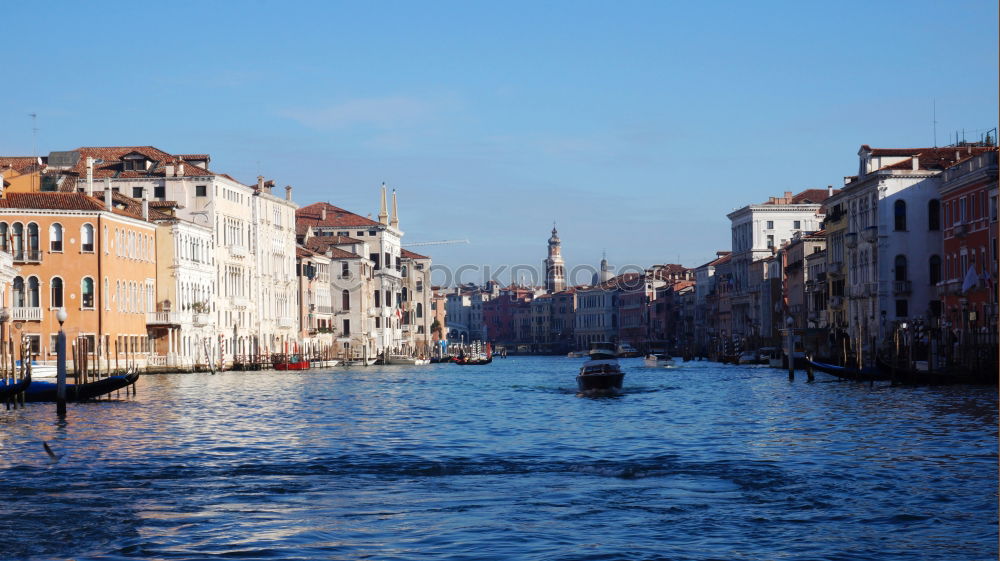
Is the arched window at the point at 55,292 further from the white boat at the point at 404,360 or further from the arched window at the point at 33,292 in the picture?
the white boat at the point at 404,360

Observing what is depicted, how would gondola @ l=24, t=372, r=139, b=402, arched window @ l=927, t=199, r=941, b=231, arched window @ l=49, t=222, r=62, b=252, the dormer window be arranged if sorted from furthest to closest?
the dormer window
arched window @ l=927, t=199, r=941, b=231
arched window @ l=49, t=222, r=62, b=252
gondola @ l=24, t=372, r=139, b=402

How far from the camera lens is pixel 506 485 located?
54.1 ft

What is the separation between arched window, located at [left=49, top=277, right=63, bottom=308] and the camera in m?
53.2

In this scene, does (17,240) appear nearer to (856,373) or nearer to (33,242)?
(33,242)

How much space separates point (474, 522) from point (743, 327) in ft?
329

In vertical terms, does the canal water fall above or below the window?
below

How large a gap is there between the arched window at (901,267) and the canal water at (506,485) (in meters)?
27.9

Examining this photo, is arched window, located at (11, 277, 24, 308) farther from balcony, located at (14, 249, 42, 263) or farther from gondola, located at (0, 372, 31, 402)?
gondola, located at (0, 372, 31, 402)

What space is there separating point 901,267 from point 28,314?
33.0 metres

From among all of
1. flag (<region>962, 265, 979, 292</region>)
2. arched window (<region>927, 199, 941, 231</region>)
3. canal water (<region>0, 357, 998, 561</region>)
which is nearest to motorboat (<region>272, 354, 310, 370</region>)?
arched window (<region>927, 199, 941, 231</region>)

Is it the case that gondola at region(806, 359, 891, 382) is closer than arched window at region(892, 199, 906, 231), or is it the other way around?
gondola at region(806, 359, 891, 382)

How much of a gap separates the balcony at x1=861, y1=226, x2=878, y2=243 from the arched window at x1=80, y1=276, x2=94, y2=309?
1193 inches

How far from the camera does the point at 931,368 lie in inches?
1500

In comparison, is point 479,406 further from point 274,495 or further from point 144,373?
point 144,373
